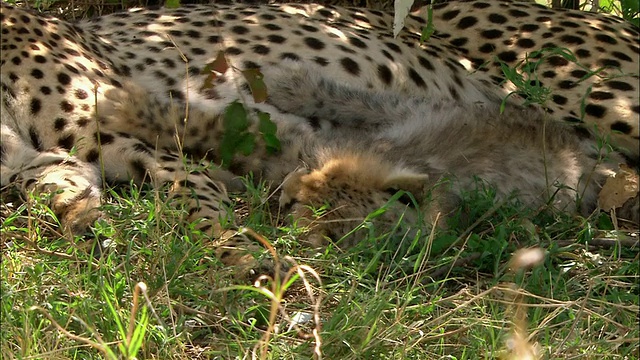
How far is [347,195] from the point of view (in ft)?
11.1

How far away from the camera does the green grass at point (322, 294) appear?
252 centimetres

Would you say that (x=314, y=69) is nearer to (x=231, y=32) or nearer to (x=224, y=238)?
(x=231, y=32)

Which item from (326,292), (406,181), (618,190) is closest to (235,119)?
(406,181)

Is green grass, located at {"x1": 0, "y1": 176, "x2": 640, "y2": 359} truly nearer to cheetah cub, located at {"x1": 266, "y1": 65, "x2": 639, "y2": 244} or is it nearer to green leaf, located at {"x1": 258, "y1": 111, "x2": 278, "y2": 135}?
cheetah cub, located at {"x1": 266, "y1": 65, "x2": 639, "y2": 244}

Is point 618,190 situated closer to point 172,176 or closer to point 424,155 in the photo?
point 424,155

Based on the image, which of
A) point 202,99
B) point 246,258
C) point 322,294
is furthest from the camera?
point 202,99

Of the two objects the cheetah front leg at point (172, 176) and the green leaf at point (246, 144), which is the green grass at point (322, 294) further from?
the green leaf at point (246, 144)

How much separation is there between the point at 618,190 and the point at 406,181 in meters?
0.88

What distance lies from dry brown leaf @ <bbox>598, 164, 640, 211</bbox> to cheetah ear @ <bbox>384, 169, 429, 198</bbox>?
0.76 metres

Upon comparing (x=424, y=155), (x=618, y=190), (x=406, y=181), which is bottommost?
(x=618, y=190)

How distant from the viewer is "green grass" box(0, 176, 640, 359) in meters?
2.52

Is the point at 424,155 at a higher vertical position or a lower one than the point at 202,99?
lower

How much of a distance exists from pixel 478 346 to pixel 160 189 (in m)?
1.44

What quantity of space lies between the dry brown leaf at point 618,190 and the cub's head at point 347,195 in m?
0.74
